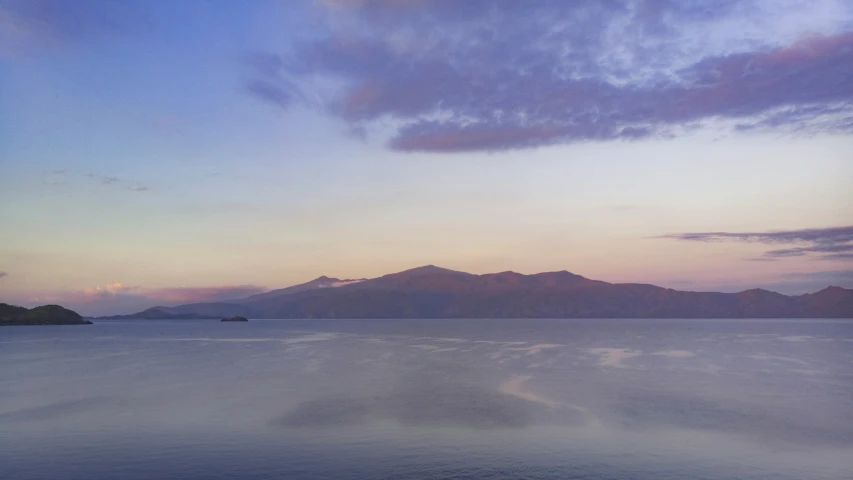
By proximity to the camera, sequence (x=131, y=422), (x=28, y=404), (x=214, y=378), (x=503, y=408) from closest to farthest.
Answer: (x=131, y=422), (x=503, y=408), (x=28, y=404), (x=214, y=378)

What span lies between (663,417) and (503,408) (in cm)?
1321

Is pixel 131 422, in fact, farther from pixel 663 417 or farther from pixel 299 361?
pixel 299 361

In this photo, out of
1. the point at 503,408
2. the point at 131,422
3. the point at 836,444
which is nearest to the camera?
the point at 836,444

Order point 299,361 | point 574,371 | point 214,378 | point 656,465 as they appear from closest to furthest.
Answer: point 656,465, point 214,378, point 574,371, point 299,361

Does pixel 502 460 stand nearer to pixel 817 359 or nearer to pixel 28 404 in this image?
pixel 28 404

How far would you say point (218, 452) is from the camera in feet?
116

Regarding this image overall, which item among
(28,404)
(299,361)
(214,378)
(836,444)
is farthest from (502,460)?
(299,361)

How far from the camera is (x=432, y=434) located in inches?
1559

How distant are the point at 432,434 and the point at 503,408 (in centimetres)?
1238

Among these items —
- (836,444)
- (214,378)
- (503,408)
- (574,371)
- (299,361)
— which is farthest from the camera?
(299,361)

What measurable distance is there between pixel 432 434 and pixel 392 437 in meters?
2.88

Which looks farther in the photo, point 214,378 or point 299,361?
point 299,361

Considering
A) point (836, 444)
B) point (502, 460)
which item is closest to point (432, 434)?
point (502, 460)

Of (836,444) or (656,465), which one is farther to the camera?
(836,444)
